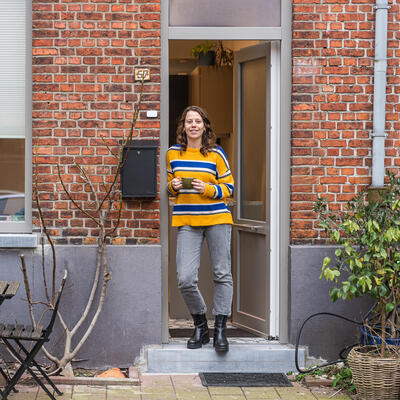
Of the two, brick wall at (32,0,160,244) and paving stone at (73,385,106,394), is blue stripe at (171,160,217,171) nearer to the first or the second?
brick wall at (32,0,160,244)

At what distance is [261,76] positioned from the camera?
6.83 m

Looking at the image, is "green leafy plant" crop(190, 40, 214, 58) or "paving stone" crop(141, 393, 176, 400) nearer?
"paving stone" crop(141, 393, 176, 400)

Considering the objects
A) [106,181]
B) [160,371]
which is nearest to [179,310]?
[160,371]

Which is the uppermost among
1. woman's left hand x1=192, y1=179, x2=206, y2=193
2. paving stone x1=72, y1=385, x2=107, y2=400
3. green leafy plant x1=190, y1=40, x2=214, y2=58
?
green leafy plant x1=190, y1=40, x2=214, y2=58

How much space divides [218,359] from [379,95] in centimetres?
247

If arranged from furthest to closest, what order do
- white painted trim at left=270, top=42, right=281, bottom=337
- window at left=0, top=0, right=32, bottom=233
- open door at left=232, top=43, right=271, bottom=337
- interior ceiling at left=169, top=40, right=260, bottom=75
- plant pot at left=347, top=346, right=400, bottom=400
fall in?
interior ceiling at left=169, top=40, right=260, bottom=75 < open door at left=232, top=43, right=271, bottom=337 < white painted trim at left=270, top=42, right=281, bottom=337 < window at left=0, top=0, right=32, bottom=233 < plant pot at left=347, top=346, right=400, bottom=400

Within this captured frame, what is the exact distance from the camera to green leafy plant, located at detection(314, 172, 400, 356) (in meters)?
5.62

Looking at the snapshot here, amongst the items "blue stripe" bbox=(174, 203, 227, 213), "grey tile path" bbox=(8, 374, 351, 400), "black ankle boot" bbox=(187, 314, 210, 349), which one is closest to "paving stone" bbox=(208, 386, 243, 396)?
"grey tile path" bbox=(8, 374, 351, 400)

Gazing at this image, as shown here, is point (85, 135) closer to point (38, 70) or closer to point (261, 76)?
point (38, 70)

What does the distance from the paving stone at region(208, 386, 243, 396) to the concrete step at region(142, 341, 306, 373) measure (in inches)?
14.6

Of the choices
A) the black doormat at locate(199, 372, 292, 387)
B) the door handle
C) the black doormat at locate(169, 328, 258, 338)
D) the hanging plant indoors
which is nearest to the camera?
the black doormat at locate(199, 372, 292, 387)

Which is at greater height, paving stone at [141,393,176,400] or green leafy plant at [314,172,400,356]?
green leafy plant at [314,172,400,356]

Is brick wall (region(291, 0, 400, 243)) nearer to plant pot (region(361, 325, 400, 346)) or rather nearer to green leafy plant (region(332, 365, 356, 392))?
plant pot (region(361, 325, 400, 346))

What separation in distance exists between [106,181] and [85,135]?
401 mm
